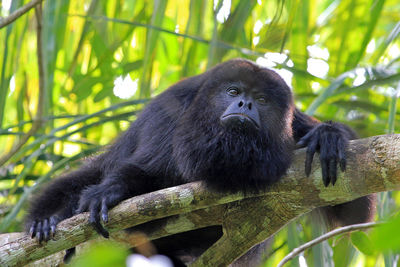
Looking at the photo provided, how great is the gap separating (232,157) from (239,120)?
0.18 m

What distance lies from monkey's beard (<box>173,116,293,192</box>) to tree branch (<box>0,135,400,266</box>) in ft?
0.19

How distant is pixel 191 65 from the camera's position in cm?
286

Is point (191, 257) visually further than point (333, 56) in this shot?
No

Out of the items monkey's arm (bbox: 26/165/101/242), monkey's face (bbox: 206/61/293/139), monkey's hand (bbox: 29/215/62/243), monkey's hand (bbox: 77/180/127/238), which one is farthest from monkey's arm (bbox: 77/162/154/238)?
monkey's face (bbox: 206/61/293/139)

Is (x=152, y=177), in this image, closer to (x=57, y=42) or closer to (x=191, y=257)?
(x=191, y=257)

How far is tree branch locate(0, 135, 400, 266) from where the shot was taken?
1.80 meters

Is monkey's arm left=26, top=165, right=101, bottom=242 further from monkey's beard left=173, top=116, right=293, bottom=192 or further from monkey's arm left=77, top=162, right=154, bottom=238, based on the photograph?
monkey's beard left=173, top=116, right=293, bottom=192

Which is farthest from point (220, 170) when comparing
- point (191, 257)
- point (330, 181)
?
point (191, 257)

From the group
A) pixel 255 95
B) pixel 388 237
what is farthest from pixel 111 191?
pixel 388 237

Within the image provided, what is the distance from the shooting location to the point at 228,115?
93.1 inches

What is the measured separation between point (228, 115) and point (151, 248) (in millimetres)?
865

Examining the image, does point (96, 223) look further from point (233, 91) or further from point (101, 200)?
point (233, 91)

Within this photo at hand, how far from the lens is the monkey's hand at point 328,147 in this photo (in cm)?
189

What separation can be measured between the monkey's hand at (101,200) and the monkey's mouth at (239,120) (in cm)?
60
